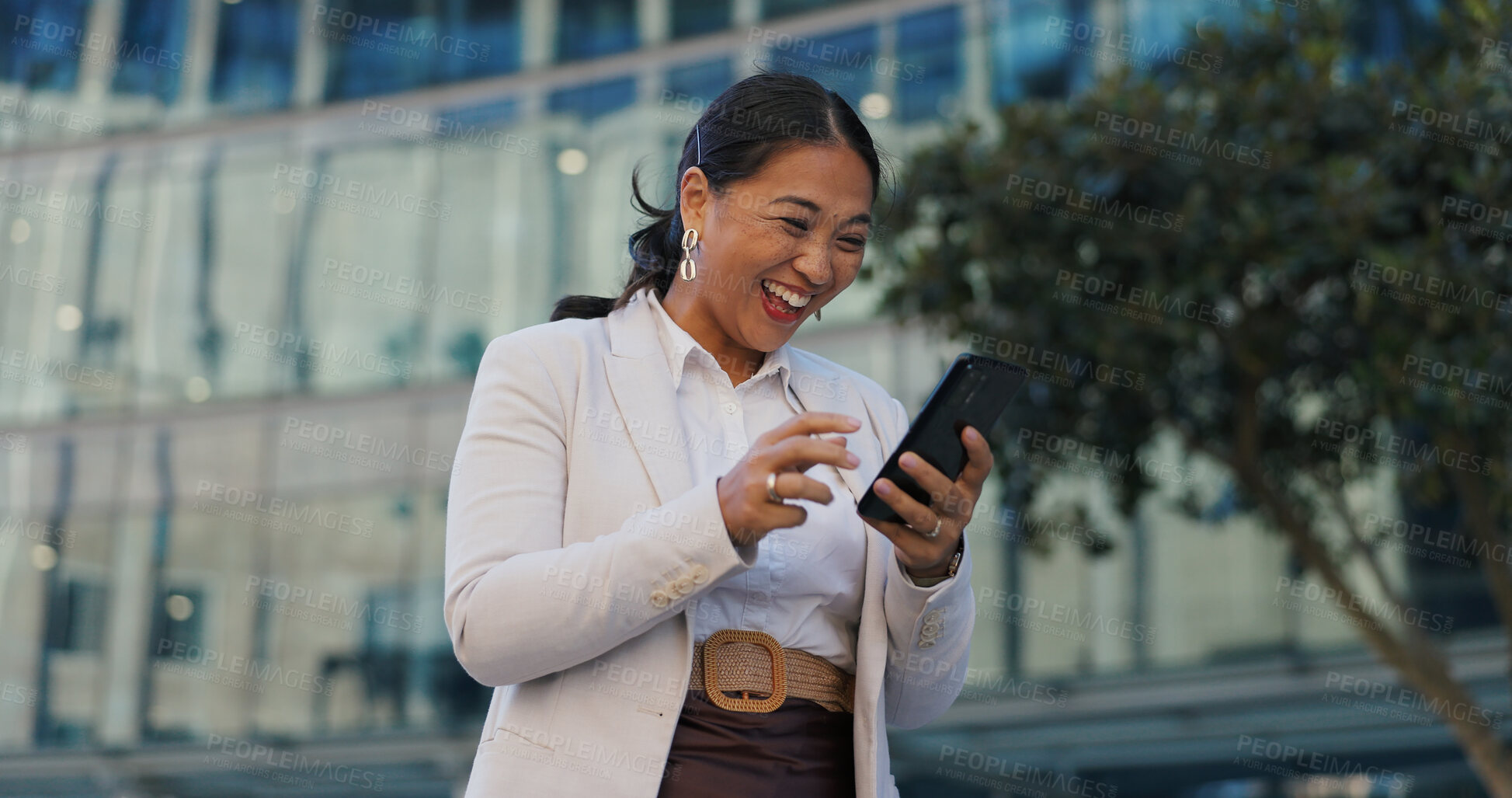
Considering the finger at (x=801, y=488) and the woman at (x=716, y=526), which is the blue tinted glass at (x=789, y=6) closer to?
the woman at (x=716, y=526)

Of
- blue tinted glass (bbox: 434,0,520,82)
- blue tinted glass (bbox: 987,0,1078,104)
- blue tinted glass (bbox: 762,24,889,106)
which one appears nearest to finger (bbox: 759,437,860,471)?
blue tinted glass (bbox: 987,0,1078,104)

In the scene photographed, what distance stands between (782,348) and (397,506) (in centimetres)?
1178

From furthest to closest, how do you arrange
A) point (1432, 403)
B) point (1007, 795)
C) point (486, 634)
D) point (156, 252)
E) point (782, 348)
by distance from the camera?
point (156, 252) < point (1007, 795) < point (1432, 403) < point (782, 348) < point (486, 634)

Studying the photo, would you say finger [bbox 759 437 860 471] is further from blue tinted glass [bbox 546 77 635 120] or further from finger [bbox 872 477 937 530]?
blue tinted glass [bbox 546 77 635 120]

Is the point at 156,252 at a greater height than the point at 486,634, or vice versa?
the point at 156,252

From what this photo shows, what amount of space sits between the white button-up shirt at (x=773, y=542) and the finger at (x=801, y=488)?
137 millimetres

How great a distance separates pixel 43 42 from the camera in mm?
14719

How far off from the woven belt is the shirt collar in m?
0.44

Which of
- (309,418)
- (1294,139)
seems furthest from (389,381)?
(1294,139)

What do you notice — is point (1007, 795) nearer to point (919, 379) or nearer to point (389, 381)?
point (919, 379)

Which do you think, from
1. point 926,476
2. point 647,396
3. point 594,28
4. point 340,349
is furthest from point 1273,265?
point 340,349

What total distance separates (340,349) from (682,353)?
12434 mm

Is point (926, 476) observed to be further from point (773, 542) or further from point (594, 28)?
point (594, 28)

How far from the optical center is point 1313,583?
10.7 m
